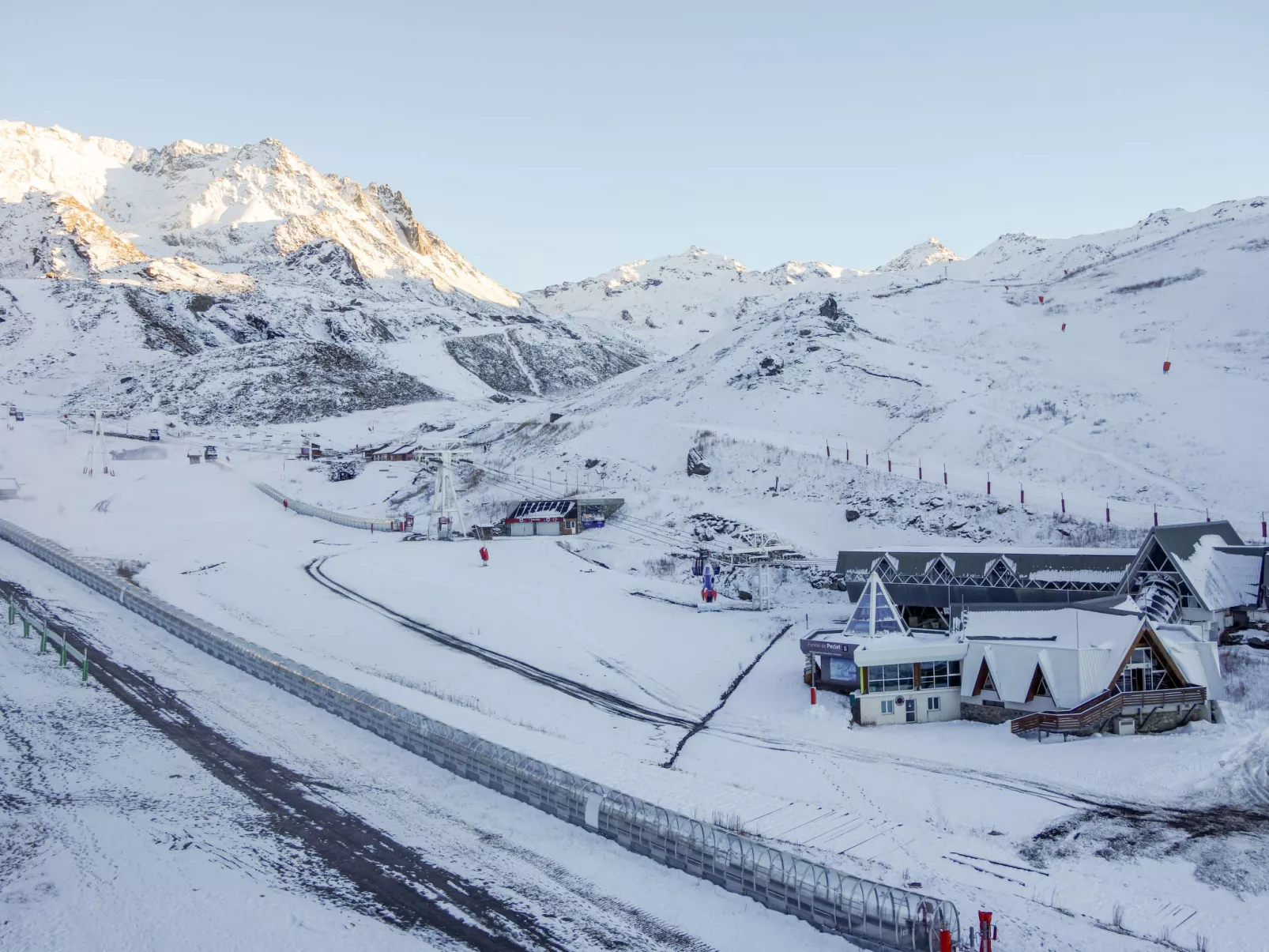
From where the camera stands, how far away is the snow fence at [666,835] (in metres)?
12.7

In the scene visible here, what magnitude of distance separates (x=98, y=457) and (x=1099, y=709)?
92.2 metres

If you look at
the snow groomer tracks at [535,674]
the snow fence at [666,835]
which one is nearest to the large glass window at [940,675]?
the snow groomer tracks at [535,674]

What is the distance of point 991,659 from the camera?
28219 mm

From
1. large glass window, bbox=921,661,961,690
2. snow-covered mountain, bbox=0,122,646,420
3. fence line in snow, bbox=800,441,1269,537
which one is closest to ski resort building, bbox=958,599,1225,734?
large glass window, bbox=921,661,961,690

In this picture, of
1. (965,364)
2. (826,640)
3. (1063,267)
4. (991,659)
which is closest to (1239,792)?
(991,659)

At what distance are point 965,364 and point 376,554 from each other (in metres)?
55.5

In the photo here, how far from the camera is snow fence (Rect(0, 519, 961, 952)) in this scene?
12.7 m

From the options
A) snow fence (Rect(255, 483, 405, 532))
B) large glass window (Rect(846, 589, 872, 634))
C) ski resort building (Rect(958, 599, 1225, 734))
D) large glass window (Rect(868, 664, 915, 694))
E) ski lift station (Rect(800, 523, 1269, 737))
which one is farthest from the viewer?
snow fence (Rect(255, 483, 405, 532))

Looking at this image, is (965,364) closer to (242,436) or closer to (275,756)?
(275,756)

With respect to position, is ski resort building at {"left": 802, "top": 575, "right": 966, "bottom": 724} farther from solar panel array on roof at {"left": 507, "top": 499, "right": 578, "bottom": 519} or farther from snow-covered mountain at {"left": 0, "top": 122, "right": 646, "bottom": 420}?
snow-covered mountain at {"left": 0, "top": 122, "right": 646, "bottom": 420}

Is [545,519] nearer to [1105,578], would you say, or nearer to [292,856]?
[1105,578]

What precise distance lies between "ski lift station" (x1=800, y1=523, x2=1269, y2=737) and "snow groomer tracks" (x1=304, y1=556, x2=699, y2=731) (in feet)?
20.9

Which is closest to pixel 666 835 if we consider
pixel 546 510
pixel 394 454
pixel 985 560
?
pixel 985 560

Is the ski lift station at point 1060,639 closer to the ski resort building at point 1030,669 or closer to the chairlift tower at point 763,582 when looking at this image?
the ski resort building at point 1030,669
